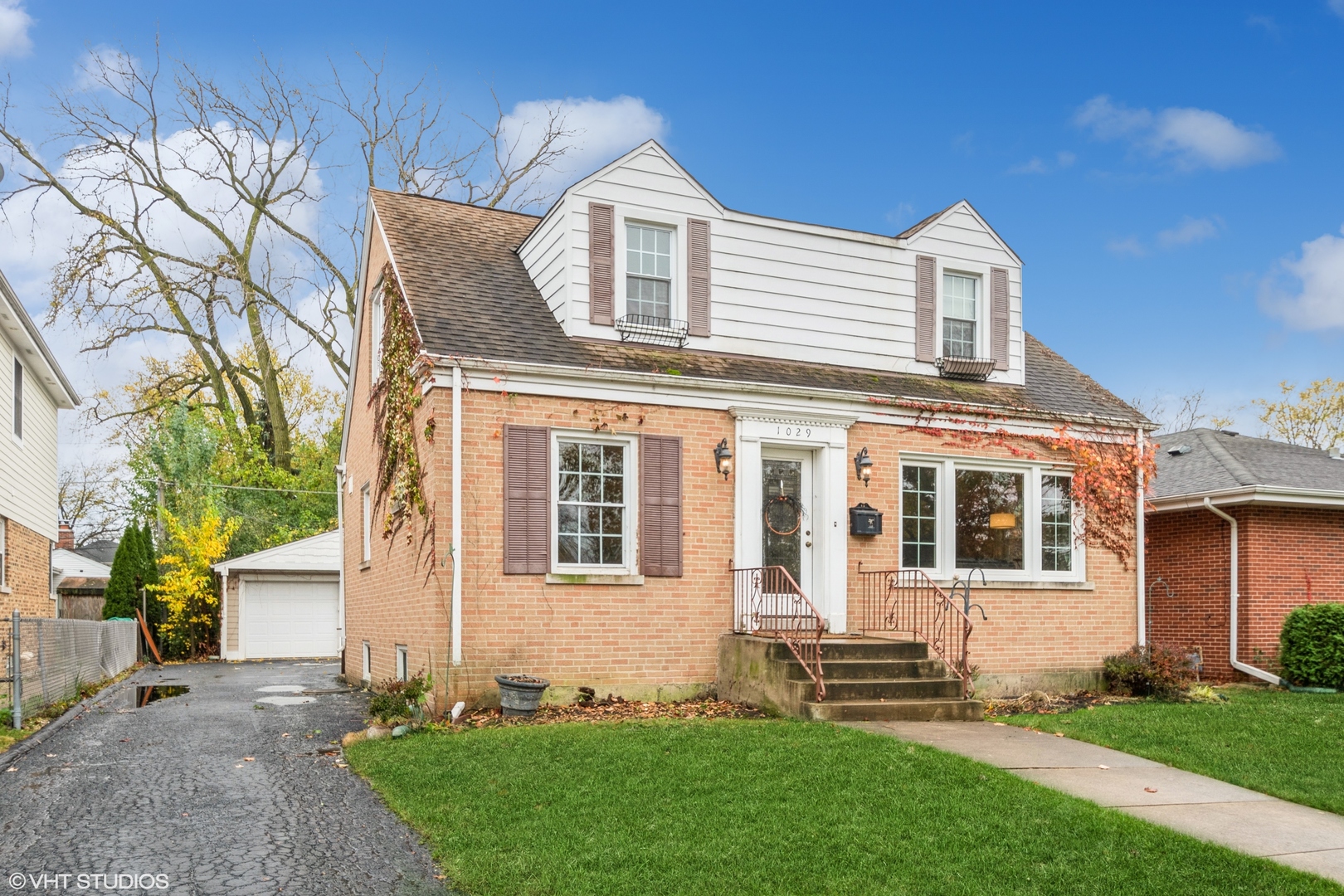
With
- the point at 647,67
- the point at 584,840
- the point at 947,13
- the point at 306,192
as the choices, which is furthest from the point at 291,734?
the point at 306,192

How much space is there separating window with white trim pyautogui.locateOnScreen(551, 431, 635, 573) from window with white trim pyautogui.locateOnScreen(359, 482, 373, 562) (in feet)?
16.2

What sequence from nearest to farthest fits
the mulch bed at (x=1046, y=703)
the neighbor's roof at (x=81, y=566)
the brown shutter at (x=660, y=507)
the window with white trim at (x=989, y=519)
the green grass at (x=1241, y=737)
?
1. the green grass at (x=1241, y=737)
2. the brown shutter at (x=660, y=507)
3. the mulch bed at (x=1046, y=703)
4. the window with white trim at (x=989, y=519)
5. the neighbor's roof at (x=81, y=566)

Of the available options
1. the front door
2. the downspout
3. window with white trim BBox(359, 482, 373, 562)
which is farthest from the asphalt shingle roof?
window with white trim BBox(359, 482, 373, 562)

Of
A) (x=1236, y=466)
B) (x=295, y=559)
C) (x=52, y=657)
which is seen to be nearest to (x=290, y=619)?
(x=295, y=559)

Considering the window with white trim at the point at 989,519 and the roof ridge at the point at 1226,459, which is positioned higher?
the roof ridge at the point at 1226,459

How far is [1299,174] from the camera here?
1811 cm

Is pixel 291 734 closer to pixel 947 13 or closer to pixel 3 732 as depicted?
pixel 3 732

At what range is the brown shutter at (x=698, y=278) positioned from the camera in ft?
40.3

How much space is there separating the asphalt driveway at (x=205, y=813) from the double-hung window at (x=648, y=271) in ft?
18.1

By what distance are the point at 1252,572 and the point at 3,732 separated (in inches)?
591

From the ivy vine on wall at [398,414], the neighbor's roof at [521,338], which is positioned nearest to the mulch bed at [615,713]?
the ivy vine on wall at [398,414]

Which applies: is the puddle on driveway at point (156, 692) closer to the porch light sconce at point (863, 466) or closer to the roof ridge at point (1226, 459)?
the porch light sconce at point (863, 466)

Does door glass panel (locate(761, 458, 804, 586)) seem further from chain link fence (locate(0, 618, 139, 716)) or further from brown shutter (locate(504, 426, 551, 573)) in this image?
chain link fence (locate(0, 618, 139, 716))

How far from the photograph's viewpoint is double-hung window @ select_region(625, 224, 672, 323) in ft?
39.7
